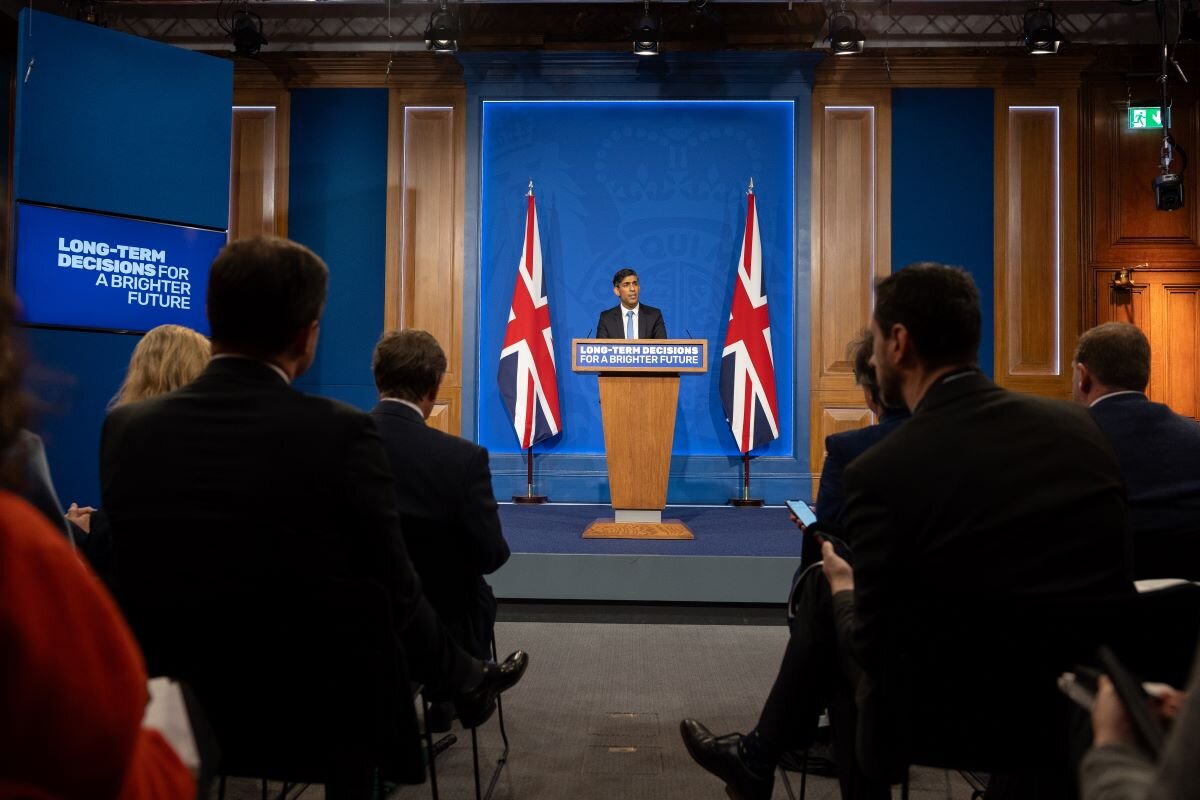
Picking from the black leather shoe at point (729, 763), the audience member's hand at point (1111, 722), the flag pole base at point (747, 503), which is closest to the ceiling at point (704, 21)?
the flag pole base at point (747, 503)

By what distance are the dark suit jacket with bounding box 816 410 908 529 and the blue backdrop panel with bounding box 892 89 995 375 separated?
17.9 ft

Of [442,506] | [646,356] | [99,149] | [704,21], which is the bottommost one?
[442,506]

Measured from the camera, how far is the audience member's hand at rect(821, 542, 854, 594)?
5.73 feet

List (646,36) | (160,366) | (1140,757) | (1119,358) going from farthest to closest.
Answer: (646,36) < (160,366) < (1119,358) < (1140,757)

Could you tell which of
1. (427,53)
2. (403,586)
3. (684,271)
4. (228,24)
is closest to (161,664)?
(403,586)

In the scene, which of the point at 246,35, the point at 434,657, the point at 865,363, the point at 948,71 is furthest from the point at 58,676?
the point at 948,71

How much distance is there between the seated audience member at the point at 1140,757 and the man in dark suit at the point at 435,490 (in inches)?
58.1

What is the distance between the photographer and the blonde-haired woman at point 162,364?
228 centimetres

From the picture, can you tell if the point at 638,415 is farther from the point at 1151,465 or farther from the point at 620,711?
the point at 1151,465

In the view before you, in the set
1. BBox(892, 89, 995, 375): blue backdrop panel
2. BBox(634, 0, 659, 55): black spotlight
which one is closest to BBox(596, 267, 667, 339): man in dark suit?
BBox(634, 0, 659, 55): black spotlight

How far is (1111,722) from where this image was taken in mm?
807

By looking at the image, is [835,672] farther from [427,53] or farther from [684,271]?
[427,53]

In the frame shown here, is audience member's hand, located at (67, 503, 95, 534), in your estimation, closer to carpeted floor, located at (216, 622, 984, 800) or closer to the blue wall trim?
carpeted floor, located at (216, 622, 984, 800)

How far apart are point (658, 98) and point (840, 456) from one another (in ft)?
18.9
